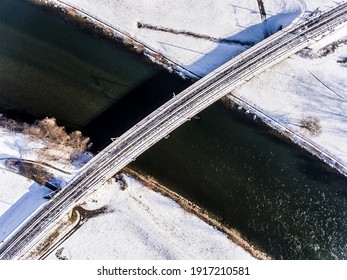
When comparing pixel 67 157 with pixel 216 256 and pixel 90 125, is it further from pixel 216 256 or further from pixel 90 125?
pixel 216 256

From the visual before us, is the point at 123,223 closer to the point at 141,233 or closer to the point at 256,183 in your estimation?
the point at 141,233

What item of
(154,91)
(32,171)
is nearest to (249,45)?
(154,91)

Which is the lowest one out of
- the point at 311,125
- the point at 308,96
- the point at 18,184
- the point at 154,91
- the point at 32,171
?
the point at 311,125

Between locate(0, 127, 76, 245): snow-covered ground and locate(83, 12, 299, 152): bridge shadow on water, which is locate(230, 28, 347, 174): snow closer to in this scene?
locate(83, 12, 299, 152): bridge shadow on water

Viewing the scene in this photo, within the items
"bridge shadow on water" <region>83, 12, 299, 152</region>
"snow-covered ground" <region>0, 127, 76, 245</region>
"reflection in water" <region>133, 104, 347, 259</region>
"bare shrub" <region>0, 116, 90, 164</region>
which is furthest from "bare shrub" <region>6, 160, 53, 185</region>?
"reflection in water" <region>133, 104, 347, 259</region>
